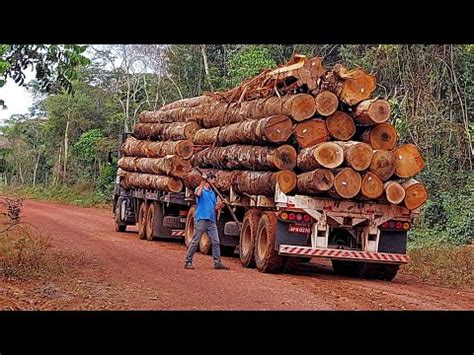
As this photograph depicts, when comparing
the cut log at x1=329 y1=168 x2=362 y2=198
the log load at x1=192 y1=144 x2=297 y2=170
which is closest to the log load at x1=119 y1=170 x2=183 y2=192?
the log load at x1=192 y1=144 x2=297 y2=170

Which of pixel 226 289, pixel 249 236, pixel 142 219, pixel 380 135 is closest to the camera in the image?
pixel 226 289

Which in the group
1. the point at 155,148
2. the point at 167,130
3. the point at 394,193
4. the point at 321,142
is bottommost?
the point at 394,193

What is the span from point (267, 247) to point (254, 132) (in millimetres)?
2129

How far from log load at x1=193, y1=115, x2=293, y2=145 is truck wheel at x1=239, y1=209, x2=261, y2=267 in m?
1.34

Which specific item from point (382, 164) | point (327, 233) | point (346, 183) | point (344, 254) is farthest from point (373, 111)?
point (344, 254)

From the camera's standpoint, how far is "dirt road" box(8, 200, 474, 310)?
37.4ft

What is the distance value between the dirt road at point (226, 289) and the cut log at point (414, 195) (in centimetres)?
136

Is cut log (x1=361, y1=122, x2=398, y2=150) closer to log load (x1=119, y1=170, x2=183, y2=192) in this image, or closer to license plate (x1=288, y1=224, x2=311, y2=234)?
license plate (x1=288, y1=224, x2=311, y2=234)

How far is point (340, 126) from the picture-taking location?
1473cm

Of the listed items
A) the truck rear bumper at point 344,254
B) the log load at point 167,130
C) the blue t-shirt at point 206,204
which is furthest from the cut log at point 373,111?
the log load at point 167,130

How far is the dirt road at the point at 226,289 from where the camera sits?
37.4 feet

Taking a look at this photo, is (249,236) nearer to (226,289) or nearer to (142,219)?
(226,289)

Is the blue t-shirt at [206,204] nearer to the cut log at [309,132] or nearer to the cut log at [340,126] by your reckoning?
the cut log at [309,132]
